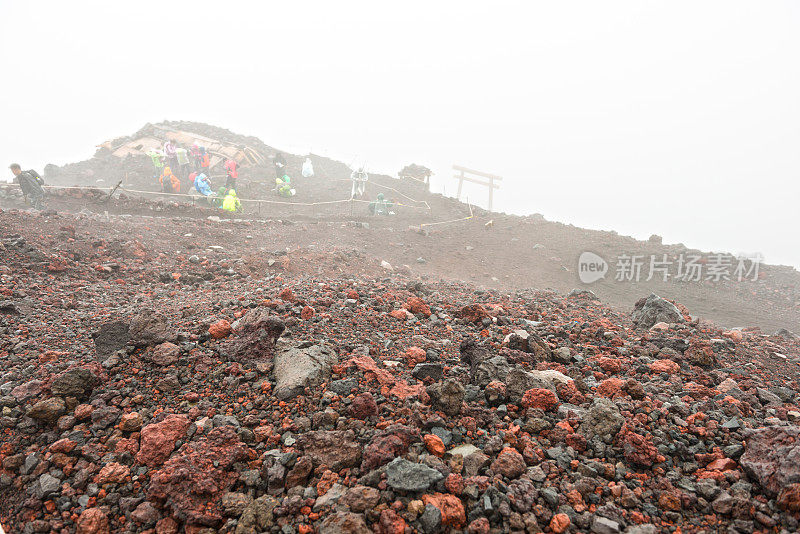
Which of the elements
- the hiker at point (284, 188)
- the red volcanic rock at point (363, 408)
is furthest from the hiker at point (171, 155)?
the red volcanic rock at point (363, 408)

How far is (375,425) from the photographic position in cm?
224

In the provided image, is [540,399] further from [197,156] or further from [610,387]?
[197,156]

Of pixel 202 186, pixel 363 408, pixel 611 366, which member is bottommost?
pixel 363 408

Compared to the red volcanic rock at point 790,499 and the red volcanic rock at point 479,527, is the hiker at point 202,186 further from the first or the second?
the red volcanic rock at point 790,499

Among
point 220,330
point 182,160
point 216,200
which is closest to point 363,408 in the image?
point 220,330

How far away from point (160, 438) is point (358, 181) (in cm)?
2007

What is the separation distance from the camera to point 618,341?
3.56 metres

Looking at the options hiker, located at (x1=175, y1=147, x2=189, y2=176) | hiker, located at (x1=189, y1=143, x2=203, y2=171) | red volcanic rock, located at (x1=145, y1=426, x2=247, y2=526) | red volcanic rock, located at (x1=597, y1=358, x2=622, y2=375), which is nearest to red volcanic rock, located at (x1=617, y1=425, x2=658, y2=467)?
red volcanic rock, located at (x1=597, y1=358, x2=622, y2=375)

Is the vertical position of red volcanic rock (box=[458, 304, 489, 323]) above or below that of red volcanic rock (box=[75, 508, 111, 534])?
above

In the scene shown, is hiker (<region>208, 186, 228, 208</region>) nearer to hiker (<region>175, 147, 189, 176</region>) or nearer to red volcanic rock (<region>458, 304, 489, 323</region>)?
hiker (<region>175, 147, 189, 176</region>)

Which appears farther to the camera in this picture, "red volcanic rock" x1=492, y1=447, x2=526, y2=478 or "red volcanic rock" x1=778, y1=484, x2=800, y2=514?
"red volcanic rock" x1=492, y1=447, x2=526, y2=478

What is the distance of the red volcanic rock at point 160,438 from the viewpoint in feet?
6.66

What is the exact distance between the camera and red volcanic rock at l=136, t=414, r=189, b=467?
2031 mm

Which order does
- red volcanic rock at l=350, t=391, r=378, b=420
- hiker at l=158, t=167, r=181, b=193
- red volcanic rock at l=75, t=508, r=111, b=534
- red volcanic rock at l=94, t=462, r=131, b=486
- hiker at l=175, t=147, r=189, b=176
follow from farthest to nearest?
hiker at l=175, t=147, r=189, b=176 < hiker at l=158, t=167, r=181, b=193 < red volcanic rock at l=350, t=391, r=378, b=420 < red volcanic rock at l=94, t=462, r=131, b=486 < red volcanic rock at l=75, t=508, r=111, b=534
